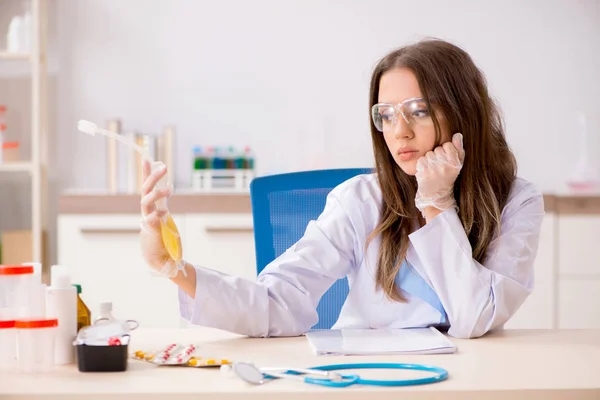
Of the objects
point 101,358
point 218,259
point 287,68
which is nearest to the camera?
point 101,358

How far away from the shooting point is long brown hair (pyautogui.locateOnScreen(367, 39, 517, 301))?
170 centimetres

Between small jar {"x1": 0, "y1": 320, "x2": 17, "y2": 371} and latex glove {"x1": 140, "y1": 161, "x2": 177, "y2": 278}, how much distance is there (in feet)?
0.79

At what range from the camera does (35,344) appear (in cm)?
122

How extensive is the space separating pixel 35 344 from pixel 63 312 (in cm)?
7

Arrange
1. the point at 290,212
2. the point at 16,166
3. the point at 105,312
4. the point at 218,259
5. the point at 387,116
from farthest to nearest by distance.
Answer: the point at 16,166 → the point at 218,259 → the point at 290,212 → the point at 387,116 → the point at 105,312

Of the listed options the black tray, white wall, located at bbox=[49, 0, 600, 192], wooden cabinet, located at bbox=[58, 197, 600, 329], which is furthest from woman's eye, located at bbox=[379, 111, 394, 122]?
white wall, located at bbox=[49, 0, 600, 192]

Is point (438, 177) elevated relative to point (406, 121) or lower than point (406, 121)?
lower

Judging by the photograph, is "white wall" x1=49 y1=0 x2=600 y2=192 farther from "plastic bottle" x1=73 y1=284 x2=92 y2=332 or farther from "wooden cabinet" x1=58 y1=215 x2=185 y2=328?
"plastic bottle" x1=73 y1=284 x2=92 y2=332

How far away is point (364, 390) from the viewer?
1.08 meters

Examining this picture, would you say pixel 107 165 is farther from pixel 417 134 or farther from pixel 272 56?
pixel 417 134

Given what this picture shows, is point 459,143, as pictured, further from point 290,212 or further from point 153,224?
point 153,224

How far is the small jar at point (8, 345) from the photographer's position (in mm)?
1248

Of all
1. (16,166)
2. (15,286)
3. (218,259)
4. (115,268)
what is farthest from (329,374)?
(16,166)

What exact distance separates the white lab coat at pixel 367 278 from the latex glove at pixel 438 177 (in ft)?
0.21
